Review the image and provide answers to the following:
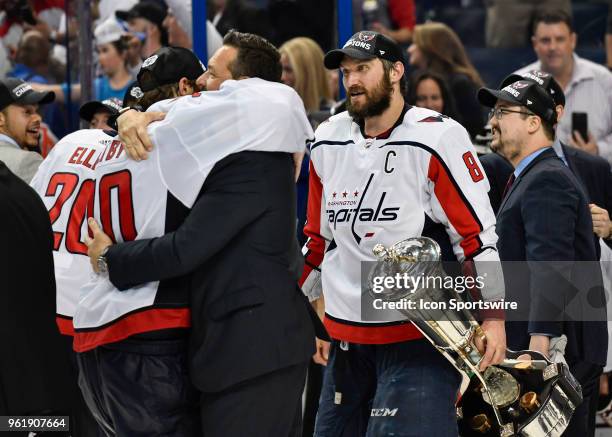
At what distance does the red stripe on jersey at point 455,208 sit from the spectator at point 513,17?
11.2 ft

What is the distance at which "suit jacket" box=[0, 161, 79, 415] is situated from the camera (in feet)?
12.6

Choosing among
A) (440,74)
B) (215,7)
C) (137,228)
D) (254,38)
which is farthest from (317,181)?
(215,7)

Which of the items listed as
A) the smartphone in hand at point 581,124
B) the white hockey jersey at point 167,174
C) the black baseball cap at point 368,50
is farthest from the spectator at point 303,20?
the white hockey jersey at point 167,174

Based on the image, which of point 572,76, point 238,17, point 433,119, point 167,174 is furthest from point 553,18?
point 167,174

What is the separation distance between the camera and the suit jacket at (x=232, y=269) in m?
3.61

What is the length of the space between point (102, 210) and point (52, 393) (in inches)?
25.2

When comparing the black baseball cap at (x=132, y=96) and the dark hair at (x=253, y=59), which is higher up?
the dark hair at (x=253, y=59)

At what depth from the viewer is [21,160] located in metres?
5.70

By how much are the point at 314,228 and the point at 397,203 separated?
1.54 feet

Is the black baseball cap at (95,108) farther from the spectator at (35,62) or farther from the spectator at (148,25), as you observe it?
the spectator at (35,62)

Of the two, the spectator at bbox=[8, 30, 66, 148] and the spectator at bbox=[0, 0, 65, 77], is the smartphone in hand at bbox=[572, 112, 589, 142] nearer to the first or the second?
the spectator at bbox=[8, 30, 66, 148]

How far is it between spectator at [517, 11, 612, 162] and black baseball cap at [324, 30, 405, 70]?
2855mm

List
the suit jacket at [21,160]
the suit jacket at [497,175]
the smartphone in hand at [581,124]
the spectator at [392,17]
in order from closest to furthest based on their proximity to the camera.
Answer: the suit jacket at [21,160] < the suit jacket at [497,175] < the smartphone in hand at [581,124] < the spectator at [392,17]

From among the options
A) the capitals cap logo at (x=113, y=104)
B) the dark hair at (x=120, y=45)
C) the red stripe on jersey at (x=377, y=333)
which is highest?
the capitals cap logo at (x=113, y=104)
